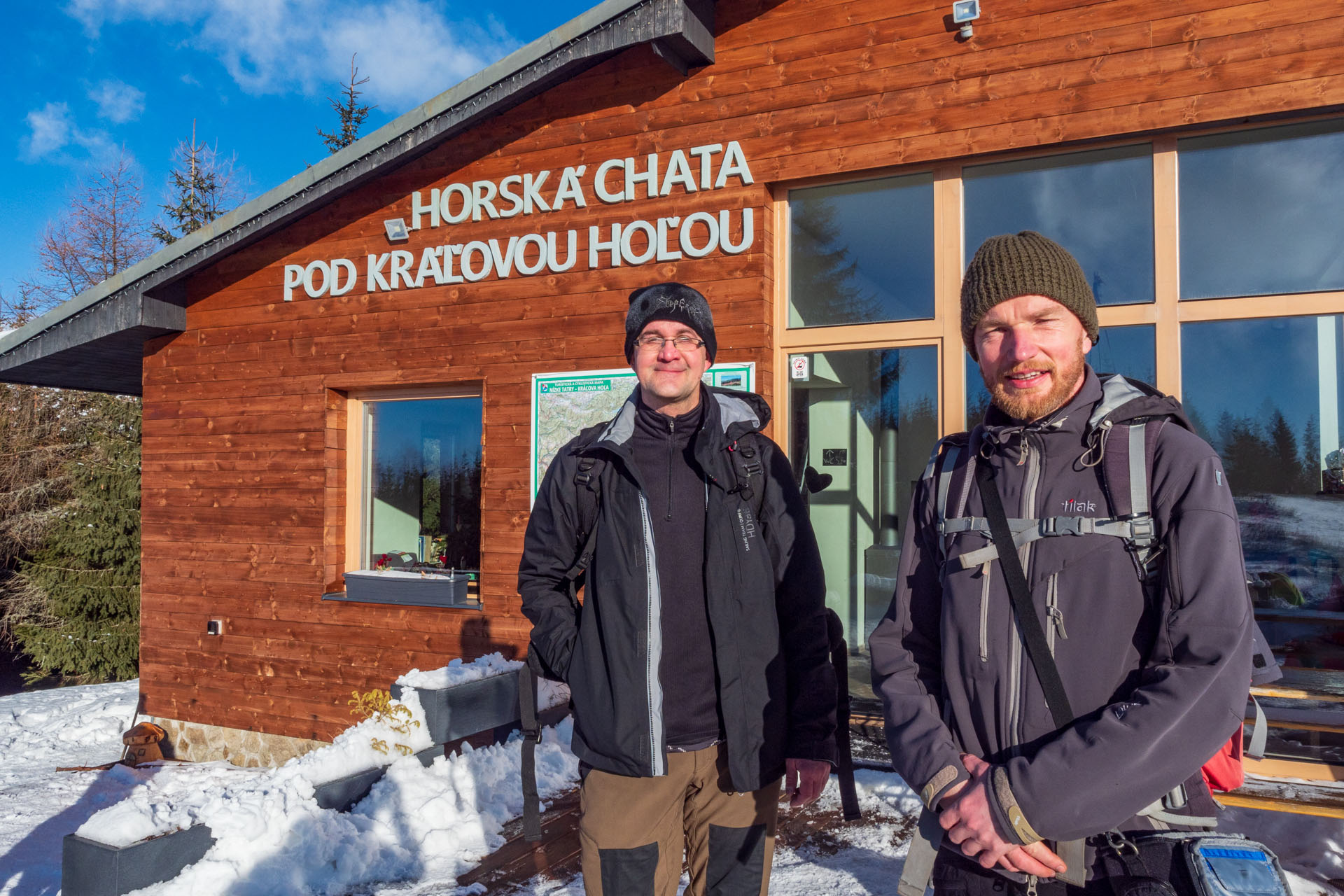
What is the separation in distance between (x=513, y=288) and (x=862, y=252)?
2.53m

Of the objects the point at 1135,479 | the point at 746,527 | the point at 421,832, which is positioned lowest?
the point at 421,832

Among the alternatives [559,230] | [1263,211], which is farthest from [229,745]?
[1263,211]

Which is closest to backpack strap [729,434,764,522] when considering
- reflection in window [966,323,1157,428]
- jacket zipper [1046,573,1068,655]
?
jacket zipper [1046,573,1068,655]

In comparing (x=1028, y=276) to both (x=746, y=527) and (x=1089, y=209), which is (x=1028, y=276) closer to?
(x=746, y=527)

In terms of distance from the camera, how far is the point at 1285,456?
4574 millimetres

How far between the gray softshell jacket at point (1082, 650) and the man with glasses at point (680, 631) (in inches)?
18.4

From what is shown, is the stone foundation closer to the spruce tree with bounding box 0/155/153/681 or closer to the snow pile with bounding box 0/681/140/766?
the snow pile with bounding box 0/681/140/766

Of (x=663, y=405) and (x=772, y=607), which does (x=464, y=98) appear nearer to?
(x=663, y=405)

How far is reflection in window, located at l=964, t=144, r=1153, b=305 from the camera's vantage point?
16.0 feet

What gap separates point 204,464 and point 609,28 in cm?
514

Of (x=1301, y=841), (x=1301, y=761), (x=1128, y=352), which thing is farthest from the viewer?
(x=1128, y=352)

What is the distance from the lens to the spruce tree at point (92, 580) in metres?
14.6

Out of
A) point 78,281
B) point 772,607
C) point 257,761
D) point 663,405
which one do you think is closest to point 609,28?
point 663,405

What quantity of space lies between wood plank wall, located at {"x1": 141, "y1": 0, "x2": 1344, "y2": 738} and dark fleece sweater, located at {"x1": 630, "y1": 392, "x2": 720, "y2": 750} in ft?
10.8
